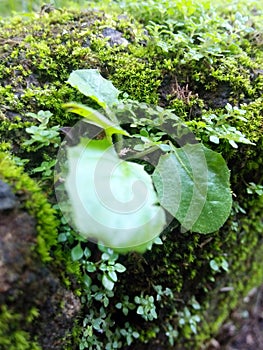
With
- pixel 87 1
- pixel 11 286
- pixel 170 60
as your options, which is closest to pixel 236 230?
pixel 170 60

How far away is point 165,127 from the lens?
136 centimetres

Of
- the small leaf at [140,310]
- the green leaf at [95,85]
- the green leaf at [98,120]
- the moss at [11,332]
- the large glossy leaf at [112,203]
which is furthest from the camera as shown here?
the small leaf at [140,310]

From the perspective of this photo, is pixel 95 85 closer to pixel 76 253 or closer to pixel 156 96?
pixel 156 96

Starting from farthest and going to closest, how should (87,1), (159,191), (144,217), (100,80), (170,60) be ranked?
(87,1) < (170,60) < (100,80) < (159,191) < (144,217)

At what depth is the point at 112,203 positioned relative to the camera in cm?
101

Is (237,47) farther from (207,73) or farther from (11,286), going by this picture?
(11,286)

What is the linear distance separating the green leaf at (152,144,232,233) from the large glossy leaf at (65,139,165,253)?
142mm

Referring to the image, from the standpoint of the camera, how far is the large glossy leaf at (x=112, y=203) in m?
0.99

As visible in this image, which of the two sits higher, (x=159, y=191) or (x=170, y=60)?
(x=170, y=60)

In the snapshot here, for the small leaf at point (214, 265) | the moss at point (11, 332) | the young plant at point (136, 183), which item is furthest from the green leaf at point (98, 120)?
the small leaf at point (214, 265)

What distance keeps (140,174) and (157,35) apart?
904 mm

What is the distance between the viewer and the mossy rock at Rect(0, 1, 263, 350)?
1.33m

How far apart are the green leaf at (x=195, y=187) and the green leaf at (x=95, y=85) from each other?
303 mm

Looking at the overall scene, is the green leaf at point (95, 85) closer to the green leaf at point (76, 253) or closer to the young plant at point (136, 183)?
the young plant at point (136, 183)
